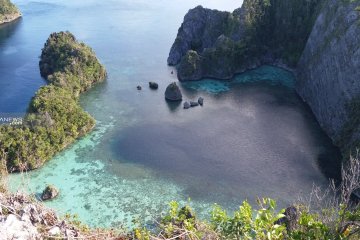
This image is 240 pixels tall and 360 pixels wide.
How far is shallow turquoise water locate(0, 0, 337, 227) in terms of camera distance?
4666 cm

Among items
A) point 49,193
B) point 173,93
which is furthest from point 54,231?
point 173,93

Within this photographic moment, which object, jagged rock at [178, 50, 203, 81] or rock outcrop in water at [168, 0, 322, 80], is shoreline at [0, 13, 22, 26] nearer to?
rock outcrop in water at [168, 0, 322, 80]

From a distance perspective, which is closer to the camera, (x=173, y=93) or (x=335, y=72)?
(x=335, y=72)

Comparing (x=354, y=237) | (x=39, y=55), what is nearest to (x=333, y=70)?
(x=354, y=237)

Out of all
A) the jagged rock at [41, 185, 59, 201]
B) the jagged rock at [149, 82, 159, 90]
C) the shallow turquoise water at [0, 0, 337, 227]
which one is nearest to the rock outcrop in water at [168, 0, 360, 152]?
the shallow turquoise water at [0, 0, 337, 227]

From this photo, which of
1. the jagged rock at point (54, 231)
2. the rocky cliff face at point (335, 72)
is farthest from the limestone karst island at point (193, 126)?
the rocky cliff face at point (335, 72)

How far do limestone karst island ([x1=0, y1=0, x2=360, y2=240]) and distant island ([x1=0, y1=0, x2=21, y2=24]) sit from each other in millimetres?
18944

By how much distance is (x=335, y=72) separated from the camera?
62562mm

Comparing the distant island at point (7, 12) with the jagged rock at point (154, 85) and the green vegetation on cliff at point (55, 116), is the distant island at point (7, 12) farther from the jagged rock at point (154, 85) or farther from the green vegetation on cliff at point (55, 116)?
the jagged rock at point (154, 85)

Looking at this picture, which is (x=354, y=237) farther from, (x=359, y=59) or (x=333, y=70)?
(x=333, y=70)

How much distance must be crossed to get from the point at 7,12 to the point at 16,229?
12431 cm

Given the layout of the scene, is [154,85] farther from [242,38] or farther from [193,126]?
[242,38]

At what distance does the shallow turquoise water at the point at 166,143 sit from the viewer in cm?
4666

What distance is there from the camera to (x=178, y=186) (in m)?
48.4
